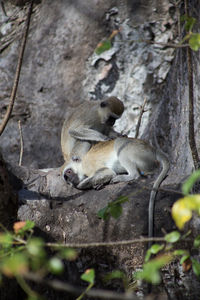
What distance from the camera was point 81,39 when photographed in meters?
6.87

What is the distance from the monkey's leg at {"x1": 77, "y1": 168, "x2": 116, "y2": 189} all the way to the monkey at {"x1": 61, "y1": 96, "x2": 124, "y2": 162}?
73cm

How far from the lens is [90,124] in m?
5.51

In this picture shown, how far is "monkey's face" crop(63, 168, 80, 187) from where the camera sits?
4296 millimetres

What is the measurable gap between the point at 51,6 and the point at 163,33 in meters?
2.23

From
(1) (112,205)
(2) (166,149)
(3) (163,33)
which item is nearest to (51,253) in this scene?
(1) (112,205)

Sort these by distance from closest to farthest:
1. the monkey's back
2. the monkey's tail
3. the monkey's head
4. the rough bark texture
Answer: the monkey's tail < the monkey's back < the monkey's head < the rough bark texture

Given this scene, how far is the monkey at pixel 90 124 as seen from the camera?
5266 mm

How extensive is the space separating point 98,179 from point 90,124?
4.34ft

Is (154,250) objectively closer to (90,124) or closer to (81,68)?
(90,124)

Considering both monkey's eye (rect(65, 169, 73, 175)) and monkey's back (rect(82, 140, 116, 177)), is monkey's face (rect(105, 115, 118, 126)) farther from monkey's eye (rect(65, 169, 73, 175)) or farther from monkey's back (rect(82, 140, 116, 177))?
monkey's eye (rect(65, 169, 73, 175))

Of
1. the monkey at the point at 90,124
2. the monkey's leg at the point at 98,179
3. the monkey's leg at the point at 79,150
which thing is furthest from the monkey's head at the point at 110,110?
the monkey's leg at the point at 98,179

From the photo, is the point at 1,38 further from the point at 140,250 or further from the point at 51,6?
the point at 140,250

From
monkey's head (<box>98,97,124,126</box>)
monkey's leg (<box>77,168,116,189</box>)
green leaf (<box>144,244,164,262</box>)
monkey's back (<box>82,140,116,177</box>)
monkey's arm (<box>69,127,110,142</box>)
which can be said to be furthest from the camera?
monkey's head (<box>98,97,124,126</box>)

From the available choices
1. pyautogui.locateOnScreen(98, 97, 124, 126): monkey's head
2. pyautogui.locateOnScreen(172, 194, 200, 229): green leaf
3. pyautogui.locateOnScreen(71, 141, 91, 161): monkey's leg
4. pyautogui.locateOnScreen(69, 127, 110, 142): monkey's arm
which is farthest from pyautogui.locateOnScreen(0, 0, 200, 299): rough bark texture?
pyautogui.locateOnScreen(172, 194, 200, 229): green leaf
